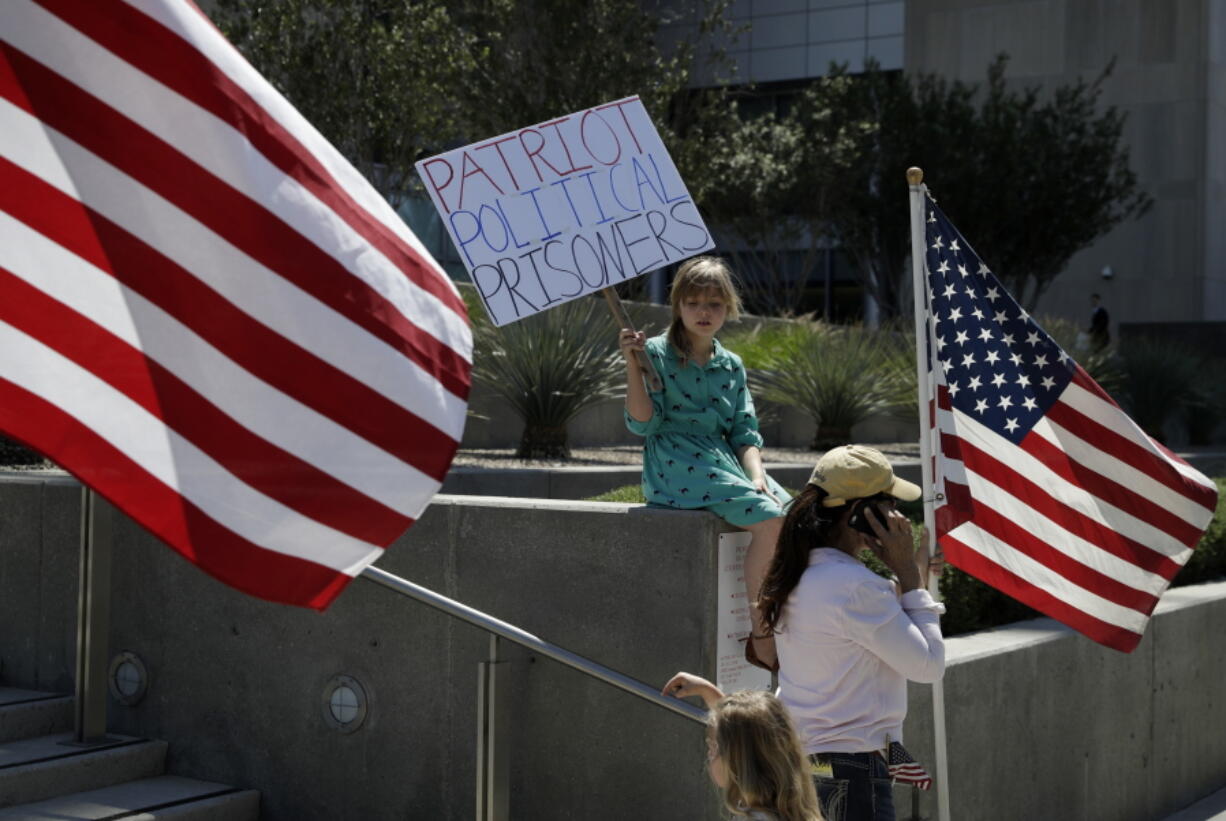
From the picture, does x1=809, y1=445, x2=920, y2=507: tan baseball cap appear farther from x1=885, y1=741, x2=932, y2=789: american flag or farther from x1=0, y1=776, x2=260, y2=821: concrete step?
x1=0, y1=776, x2=260, y2=821: concrete step

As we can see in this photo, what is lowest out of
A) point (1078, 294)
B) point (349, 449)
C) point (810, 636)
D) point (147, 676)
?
point (147, 676)

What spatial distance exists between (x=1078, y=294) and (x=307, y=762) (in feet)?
104

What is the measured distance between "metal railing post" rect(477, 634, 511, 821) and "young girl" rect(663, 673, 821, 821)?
179 centimetres

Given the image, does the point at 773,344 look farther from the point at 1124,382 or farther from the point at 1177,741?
the point at 1177,741


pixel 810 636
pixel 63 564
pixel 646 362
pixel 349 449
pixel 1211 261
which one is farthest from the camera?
pixel 1211 261

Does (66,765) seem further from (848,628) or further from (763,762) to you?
(763,762)

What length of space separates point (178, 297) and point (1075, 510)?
380cm

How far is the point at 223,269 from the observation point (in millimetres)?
3012

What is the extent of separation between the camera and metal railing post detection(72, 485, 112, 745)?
6.25 metres

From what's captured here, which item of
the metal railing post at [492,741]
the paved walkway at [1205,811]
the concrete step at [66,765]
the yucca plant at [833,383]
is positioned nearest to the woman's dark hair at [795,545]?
the metal railing post at [492,741]

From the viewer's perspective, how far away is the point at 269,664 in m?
6.38

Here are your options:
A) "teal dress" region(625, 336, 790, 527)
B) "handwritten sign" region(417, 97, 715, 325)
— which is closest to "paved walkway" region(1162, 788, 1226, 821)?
"teal dress" region(625, 336, 790, 527)

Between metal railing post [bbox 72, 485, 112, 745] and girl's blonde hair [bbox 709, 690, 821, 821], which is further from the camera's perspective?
metal railing post [bbox 72, 485, 112, 745]

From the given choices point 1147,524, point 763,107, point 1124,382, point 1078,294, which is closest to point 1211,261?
point 1078,294
